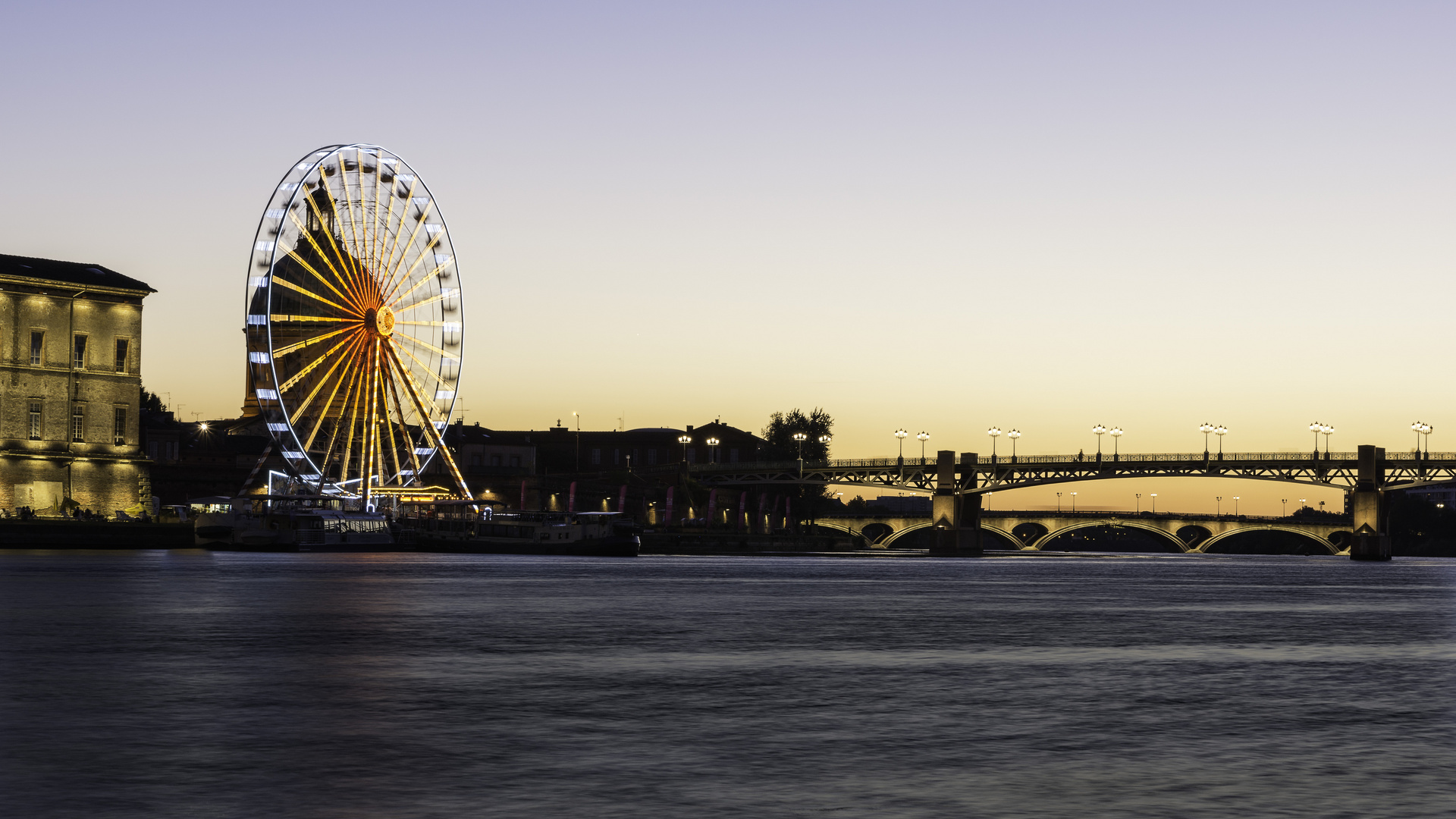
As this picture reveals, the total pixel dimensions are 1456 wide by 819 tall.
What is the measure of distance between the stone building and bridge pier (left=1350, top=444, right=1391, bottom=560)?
11437cm

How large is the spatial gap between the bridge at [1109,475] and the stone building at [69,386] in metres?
86.0

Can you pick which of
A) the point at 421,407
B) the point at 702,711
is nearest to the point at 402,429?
the point at 421,407

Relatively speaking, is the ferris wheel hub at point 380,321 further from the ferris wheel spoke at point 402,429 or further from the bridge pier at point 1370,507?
the bridge pier at point 1370,507

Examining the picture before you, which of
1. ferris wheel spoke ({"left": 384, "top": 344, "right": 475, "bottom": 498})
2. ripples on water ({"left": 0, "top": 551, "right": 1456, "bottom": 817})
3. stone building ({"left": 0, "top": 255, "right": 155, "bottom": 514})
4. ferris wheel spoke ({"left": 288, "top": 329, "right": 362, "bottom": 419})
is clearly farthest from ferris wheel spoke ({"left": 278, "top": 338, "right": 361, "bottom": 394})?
ripples on water ({"left": 0, "top": 551, "right": 1456, "bottom": 817})

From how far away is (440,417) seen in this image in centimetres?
10800

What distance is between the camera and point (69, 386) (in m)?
113

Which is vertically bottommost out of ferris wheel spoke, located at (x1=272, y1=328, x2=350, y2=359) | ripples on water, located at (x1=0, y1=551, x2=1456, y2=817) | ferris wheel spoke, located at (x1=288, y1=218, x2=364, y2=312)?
ripples on water, located at (x1=0, y1=551, x2=1456, y2=817)

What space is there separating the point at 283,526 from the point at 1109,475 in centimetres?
9161

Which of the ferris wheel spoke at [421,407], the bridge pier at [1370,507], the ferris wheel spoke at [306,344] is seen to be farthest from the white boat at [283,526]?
the bridge pier at [1370,507]

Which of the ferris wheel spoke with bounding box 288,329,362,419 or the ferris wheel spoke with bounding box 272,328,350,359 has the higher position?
the ferris wheel spoke with bounding box 272,328,350,359

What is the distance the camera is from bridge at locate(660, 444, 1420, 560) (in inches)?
6713

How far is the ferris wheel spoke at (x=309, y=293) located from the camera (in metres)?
96.4

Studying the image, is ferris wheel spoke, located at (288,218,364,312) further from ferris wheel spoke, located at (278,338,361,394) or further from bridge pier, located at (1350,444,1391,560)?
bridge pier, located at (1350,444,1391,560)

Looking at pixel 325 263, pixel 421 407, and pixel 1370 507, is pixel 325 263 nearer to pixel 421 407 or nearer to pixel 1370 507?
pixel 421 407
